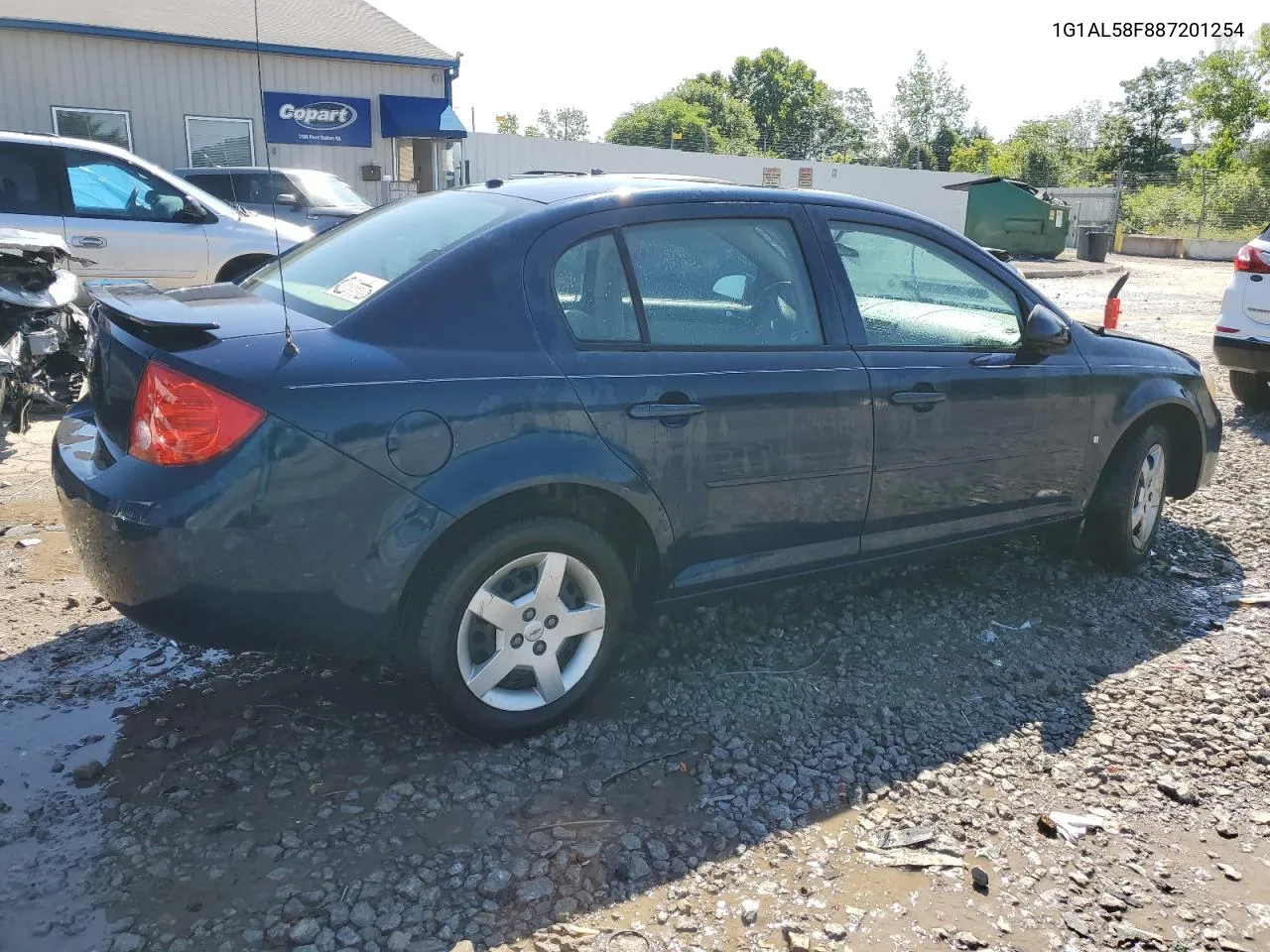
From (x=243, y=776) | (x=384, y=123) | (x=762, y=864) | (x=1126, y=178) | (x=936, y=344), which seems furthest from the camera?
(x=1126, y=178)

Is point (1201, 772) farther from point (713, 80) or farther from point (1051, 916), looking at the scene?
point (713, 80)

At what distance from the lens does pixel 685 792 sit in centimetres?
298

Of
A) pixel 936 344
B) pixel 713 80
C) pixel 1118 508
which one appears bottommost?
pixel 1118 508

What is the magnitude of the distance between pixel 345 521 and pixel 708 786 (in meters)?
1.29

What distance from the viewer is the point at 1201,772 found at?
3.24 meters

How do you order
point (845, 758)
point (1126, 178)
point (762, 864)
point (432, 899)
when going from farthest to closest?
1. point (1126, 178)
2. point (845, 758)
3. point (762, 864)
4. point (432, 899)

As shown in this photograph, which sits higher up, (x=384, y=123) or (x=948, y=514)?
(x=384, y=123)

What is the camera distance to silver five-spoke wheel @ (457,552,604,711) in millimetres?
3020

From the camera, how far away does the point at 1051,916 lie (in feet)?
8.36

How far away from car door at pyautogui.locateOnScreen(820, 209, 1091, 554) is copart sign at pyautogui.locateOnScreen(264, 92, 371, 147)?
1697 cm

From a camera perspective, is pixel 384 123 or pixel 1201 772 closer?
pixel 1201 772

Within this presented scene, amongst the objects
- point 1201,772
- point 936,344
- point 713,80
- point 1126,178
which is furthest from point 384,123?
point 713,80

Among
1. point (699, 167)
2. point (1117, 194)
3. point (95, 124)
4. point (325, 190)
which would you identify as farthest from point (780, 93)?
point (325, 190)

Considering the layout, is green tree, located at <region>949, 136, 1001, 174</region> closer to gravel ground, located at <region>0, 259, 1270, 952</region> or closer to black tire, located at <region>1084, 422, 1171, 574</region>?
black tire, located at <region>1084, 422, 1171, 574</region>
